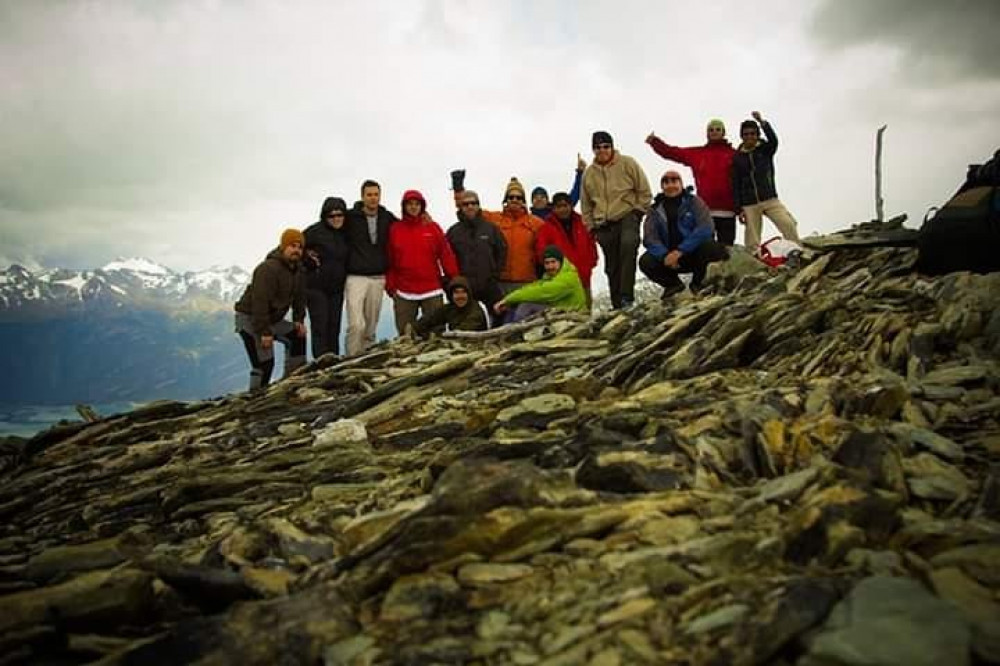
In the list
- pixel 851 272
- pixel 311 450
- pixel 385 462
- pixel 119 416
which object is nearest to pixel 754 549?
pixel 385 462

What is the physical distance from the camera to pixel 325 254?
680 inches

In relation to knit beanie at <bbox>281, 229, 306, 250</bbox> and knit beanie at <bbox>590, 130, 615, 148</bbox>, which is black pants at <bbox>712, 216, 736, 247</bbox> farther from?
knit beanie at <bbox>281, 229, 306, 250</bbox>

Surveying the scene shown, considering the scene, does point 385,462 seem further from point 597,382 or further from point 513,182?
point 513,182

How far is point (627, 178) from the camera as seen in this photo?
57.3 ft

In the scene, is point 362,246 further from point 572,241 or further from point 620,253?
point 620,253

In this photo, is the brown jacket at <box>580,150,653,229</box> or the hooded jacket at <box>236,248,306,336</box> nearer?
the hooded jacket at <box>236,248,306,336</box>

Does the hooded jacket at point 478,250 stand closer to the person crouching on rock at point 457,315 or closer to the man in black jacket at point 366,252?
the person crouching on rock at point 457,315

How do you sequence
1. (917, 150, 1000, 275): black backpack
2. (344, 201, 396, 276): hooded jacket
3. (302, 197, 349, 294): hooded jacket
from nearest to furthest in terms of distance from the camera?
(917, 150, 1000, 275): black backpack → (302, 197, 349, 294): hooded jacket → (344, 201, 396, 276): hooded jacket

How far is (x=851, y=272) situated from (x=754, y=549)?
32.3 ft

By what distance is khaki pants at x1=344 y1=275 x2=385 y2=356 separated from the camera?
17.7 meters

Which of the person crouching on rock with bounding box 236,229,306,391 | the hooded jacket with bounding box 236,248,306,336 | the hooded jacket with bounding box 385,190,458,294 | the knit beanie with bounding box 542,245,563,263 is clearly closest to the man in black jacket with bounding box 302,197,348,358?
the person crouching on rock with bounding box 236,229,306,391

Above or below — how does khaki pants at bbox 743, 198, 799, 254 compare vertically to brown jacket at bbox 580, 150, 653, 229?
below

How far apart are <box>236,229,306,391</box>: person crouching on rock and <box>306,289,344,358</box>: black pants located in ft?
1.78

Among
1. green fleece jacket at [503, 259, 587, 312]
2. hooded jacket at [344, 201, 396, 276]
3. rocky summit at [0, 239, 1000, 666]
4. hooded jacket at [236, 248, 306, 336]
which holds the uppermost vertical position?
hooded jacket at [344, 201, 396, 276]
